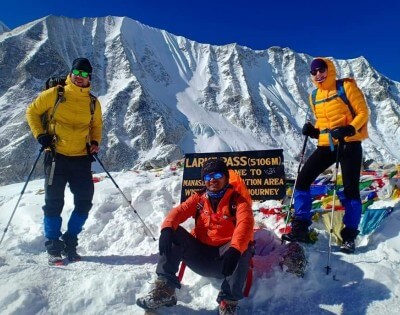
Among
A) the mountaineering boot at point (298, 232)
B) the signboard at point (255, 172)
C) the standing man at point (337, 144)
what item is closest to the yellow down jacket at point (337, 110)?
the standing man at point (337, 144)

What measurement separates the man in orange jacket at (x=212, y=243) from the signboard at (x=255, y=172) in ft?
10.7

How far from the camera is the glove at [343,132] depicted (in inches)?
203

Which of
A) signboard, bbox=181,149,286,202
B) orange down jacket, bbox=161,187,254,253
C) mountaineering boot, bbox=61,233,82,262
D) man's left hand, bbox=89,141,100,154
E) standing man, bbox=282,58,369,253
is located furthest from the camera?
signboard, bbox=181,149,286,202

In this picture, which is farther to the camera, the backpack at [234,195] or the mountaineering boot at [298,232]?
the mountaineering boot at [298,232]

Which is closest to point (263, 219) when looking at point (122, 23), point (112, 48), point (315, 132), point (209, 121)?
point (315, 132)

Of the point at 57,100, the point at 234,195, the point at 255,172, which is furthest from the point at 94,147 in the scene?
the point at 255,172

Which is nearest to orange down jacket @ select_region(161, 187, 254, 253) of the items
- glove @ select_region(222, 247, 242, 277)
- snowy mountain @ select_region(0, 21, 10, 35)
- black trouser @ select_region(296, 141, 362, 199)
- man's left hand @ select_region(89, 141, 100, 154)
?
glove @ select_region(222, 247, 242, 277)

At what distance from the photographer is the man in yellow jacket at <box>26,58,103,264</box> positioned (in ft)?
18.6

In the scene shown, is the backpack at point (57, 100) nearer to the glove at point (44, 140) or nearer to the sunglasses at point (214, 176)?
the glove at point (44, 140)

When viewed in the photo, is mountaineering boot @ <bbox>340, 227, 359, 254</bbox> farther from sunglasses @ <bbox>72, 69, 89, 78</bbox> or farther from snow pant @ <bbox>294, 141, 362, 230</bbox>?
sunglasses @ <bbox>72, 69, 89, 78</bbox>

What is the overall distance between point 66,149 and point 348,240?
4240 millimetres

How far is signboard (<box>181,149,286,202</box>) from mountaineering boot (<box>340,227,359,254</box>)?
254cm

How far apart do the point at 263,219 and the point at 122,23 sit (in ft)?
573

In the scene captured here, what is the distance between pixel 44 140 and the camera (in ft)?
18.2
